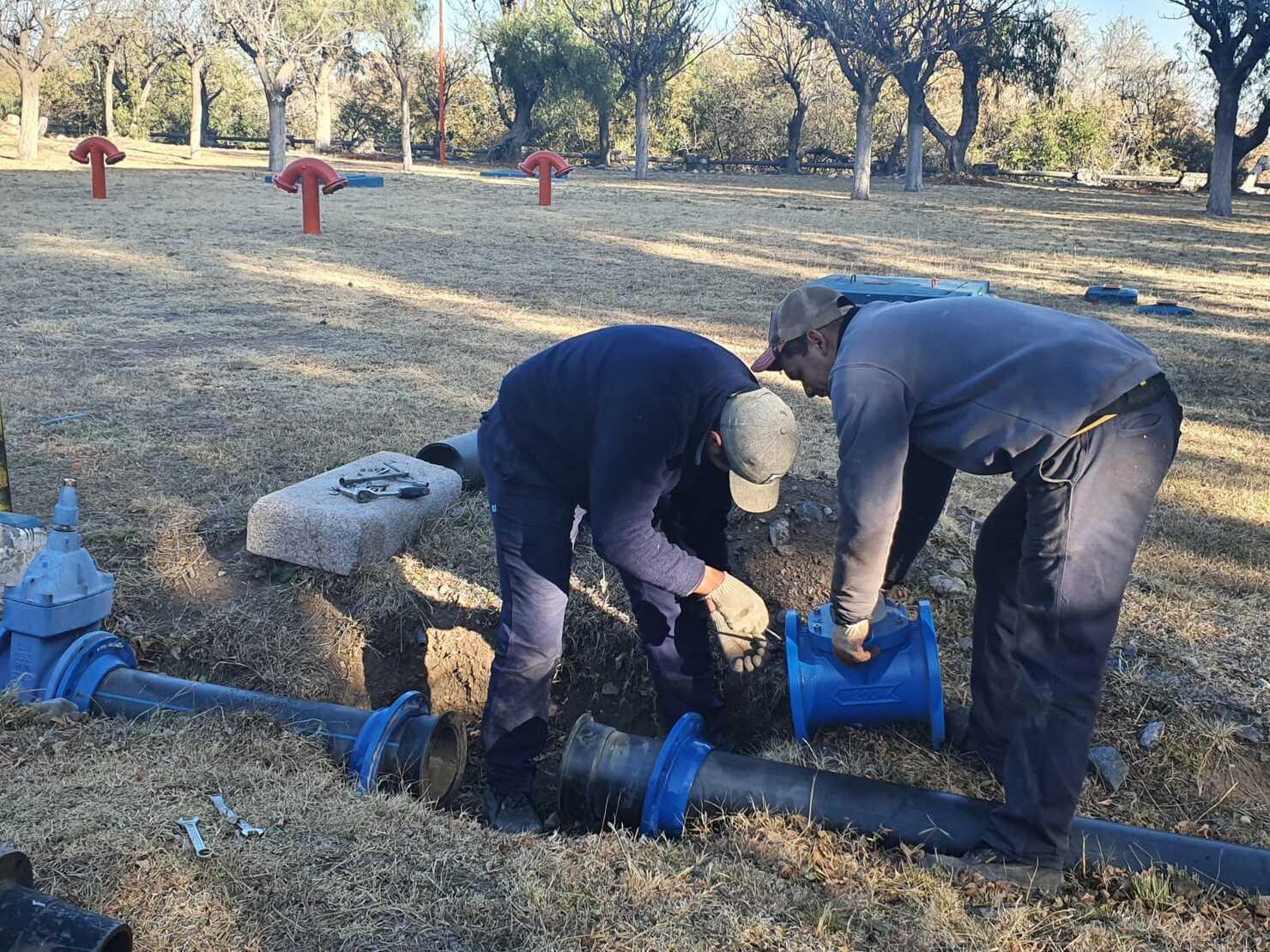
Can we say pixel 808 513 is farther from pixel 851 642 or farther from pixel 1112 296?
pixel 1112 296

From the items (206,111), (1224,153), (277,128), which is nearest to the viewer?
(1224,153)

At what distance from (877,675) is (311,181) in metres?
13.4

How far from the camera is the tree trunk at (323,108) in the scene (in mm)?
39750

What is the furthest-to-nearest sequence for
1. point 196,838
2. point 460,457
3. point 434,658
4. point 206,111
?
point 206,111 < point 460,457 < point 434,658 < point 196,838

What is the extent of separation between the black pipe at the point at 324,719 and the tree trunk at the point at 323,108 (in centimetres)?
3977

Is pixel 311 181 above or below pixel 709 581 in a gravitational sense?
above

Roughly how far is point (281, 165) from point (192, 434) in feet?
81.3

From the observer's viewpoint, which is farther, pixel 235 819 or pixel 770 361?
pixel 770 361

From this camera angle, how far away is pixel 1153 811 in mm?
3293

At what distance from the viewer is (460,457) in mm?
5301

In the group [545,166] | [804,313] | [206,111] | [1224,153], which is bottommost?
[804,313]

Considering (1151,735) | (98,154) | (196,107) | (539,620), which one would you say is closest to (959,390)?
(539,620)

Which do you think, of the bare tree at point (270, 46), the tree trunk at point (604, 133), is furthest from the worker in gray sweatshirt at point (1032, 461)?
the tree trunk at point (604, 133)

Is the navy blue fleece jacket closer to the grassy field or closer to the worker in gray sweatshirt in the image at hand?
the worker in gray sweatshirt
